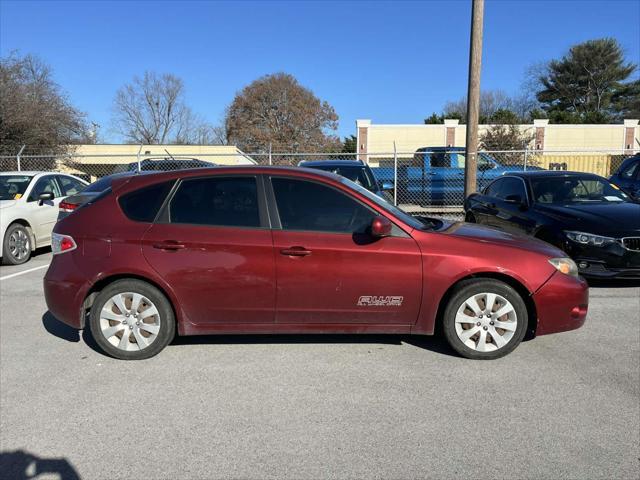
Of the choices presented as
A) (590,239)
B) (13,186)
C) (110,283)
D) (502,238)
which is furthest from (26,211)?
(590,239)

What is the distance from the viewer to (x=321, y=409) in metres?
3.45

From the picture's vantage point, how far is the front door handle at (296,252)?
4102 mm

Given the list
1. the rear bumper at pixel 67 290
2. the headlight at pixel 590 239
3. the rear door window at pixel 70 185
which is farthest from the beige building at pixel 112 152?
the rear bumper at pixel 67 290

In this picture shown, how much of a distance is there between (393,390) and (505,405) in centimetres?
79

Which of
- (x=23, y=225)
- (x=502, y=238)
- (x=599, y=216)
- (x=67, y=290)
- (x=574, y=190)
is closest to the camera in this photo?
(x=67, y=290)

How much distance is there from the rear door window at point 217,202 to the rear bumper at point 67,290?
0.96 m

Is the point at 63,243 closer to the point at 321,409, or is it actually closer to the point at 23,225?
the point at 321,409

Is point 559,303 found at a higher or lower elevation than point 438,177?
lower

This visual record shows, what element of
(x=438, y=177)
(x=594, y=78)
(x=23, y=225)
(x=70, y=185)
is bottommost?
(x=23, y=225)

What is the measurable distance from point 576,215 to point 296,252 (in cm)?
447

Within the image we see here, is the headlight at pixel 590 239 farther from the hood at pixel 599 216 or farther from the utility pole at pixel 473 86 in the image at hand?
the utility pole at pixel 473 86

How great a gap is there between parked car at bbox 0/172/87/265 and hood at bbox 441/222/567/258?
7.63m

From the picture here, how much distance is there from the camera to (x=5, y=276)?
7.75 meters

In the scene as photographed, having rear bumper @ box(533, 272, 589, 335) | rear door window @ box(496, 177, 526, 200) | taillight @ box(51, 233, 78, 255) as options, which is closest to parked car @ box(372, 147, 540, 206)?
rear door window @ box(496, 177, 526, 200)
